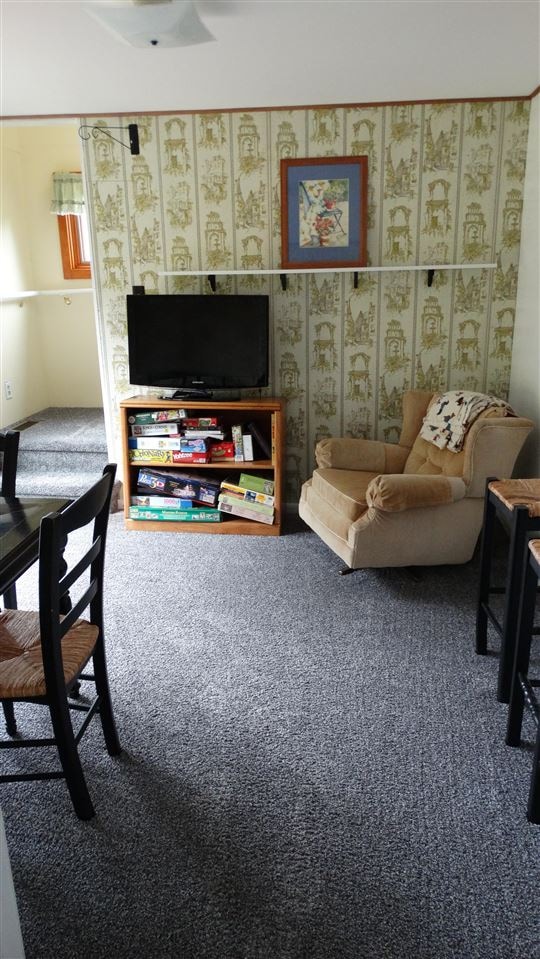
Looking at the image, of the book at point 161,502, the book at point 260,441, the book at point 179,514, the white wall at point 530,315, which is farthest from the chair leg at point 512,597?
the book at point 161,502

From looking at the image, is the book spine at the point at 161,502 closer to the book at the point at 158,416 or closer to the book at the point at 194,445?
the book at the point at 194,445

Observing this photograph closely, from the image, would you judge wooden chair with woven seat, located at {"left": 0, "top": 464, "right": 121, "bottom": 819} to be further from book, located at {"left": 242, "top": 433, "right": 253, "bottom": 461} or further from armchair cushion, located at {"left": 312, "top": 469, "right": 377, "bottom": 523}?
book, located at {"left": 242, "top": 433, "right": 253, "bottom": 461}

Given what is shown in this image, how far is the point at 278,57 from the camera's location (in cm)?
283

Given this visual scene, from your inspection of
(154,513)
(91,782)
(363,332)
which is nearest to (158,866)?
(91,782)

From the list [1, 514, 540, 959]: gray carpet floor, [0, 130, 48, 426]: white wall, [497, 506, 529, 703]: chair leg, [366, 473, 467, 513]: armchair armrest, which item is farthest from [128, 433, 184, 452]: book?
[497, 506, 529, 703]: chair leg

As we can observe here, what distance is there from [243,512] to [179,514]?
0.37 metres

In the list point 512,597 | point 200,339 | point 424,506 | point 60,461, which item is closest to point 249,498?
point 200,339

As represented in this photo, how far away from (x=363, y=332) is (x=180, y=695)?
2.35 metres

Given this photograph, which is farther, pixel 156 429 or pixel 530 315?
pixel 156 429

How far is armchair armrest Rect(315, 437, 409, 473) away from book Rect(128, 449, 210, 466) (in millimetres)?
666

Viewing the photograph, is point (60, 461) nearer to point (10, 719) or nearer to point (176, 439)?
point (176, 439)

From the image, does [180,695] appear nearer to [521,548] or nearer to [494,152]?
[521,548]

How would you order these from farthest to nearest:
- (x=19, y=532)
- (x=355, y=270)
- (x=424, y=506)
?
(x=355, y=270)
(x=424, y=506)
(x=19, y=532)

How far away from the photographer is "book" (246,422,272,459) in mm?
3790
